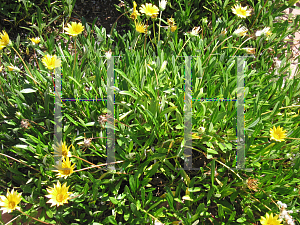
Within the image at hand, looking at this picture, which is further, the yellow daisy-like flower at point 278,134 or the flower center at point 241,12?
the flower center at point 241,12

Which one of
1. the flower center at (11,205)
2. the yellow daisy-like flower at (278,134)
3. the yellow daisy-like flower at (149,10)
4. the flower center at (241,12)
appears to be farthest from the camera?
the flower center at (241,12)

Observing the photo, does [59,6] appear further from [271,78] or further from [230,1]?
[271,78]

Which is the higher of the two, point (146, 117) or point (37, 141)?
point (146, 117)

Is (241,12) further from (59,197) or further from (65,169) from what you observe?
(59,197)

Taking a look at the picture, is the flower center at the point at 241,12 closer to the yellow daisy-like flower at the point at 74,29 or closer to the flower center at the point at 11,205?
the yellow daisy-like flower at the point at 74,29

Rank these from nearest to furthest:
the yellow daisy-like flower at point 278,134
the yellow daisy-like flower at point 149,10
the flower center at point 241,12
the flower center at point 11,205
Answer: the flower center at point 11,205 < the yellow daisy-like flower at point 278,134 < the yellow daisy-like flower at point 149,10 < the flower center at point 241,12

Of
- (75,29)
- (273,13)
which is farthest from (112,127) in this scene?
(273,13)

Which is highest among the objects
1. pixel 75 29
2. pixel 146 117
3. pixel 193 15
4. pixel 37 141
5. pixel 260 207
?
pixel 193 15

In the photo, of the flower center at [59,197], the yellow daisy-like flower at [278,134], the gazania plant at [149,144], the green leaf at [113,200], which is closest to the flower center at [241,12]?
the gazania plant at [149,144]

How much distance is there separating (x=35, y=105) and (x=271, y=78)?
1639 millimetres

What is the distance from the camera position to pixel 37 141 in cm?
149

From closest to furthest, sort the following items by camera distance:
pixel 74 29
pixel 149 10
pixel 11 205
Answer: pixel 11 205
pixel 74 29
pixel 149 10

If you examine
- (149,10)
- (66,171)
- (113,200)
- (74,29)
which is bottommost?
(113,200)

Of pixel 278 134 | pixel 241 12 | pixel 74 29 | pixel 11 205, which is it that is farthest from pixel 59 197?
pixel 241 12
